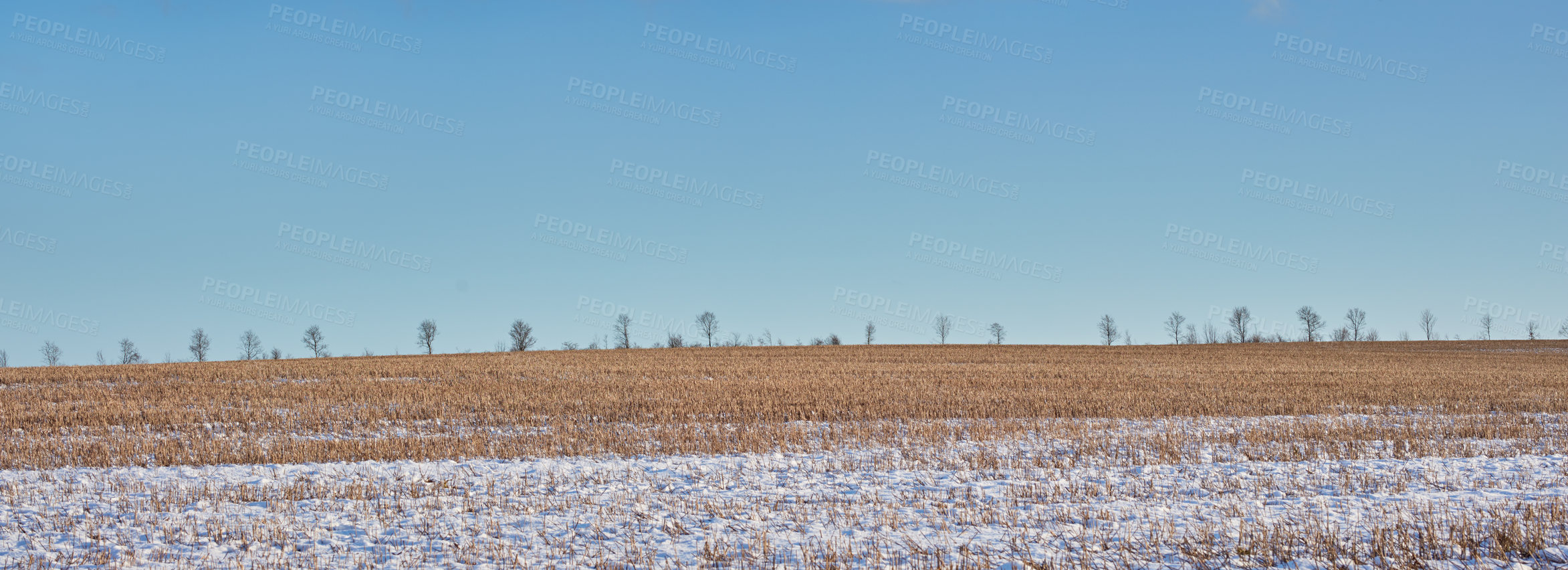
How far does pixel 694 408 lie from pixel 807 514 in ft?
39.8

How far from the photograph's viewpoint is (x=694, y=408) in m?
20.7

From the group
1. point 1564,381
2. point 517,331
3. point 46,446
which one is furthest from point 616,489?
point 517,331

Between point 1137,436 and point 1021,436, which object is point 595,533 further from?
point 1137,436

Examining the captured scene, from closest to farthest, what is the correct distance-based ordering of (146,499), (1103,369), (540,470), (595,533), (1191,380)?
1. (595,533)
2. (146,499)
3. (540,470)
4. (1191,380)
5. (1103,369)

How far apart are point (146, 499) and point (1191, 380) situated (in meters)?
29.4

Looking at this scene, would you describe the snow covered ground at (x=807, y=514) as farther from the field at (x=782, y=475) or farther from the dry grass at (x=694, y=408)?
the dry grass at (x=694, y=408)

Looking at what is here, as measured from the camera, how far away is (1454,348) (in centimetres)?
7162

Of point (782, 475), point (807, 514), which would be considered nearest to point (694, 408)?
point (782, 475)

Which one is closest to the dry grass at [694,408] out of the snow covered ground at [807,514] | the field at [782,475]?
the field at [782,475]

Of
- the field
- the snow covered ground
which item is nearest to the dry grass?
the field

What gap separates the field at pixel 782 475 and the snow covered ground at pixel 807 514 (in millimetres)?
49

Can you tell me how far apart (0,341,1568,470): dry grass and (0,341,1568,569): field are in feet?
→ 0.44

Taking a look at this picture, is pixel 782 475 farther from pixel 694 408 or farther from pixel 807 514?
pixel 694 408

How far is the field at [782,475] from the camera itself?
7402 mm
